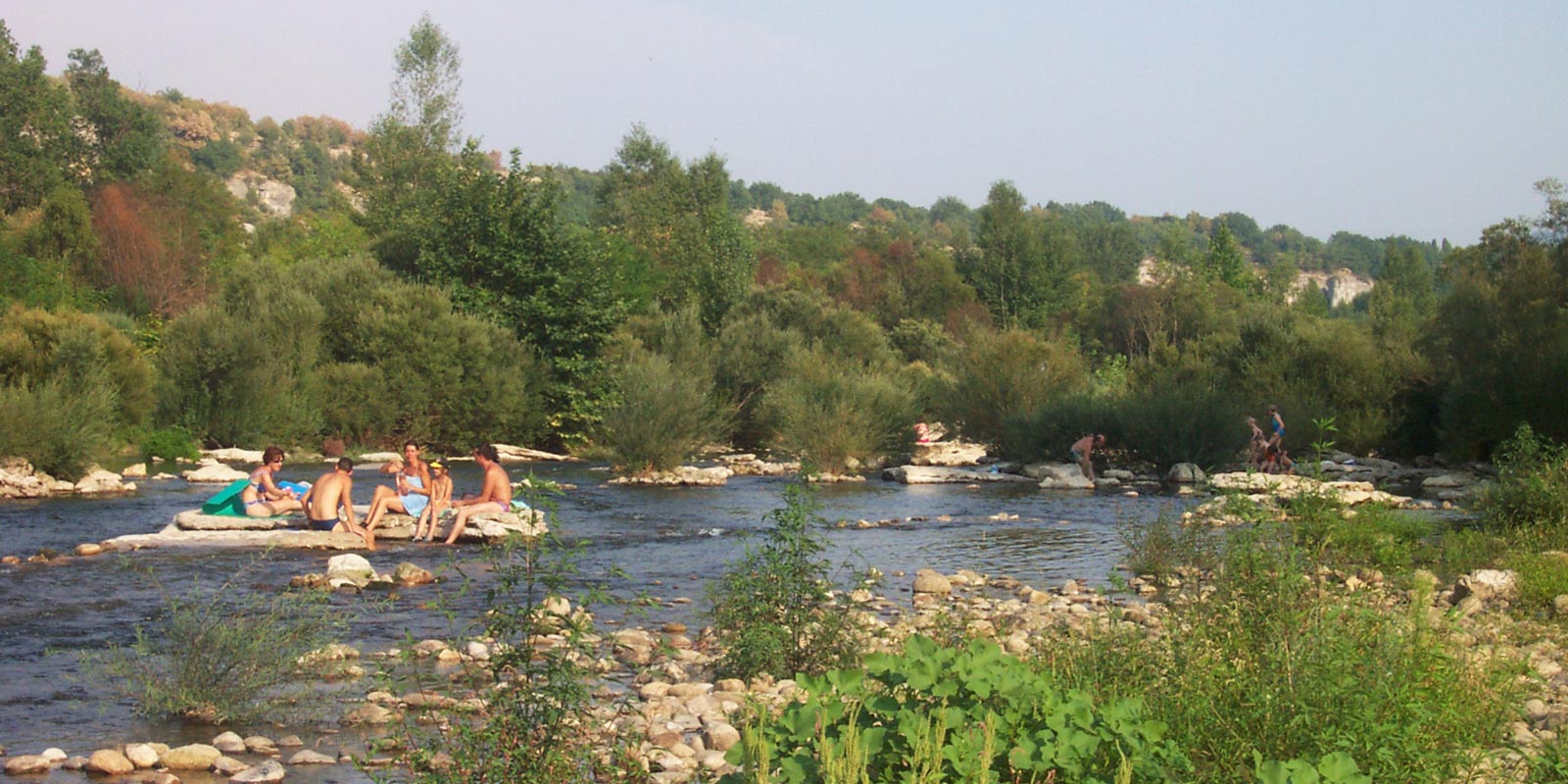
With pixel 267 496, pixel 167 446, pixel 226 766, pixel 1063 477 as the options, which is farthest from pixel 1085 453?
pixel 226 766

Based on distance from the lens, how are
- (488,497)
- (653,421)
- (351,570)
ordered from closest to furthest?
(351,570)
(488,497)
(653,421)

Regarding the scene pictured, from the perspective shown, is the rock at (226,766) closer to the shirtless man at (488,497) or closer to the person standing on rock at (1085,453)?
the shirtless man at (488,497)

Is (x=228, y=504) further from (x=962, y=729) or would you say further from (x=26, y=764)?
(x=962, y=729)

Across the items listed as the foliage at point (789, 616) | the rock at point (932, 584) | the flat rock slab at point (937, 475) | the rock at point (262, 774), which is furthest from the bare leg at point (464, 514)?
the flat rock slab at point (937, 475)

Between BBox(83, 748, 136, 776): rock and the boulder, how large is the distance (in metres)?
16.9

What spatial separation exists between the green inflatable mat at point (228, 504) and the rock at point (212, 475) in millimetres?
7091

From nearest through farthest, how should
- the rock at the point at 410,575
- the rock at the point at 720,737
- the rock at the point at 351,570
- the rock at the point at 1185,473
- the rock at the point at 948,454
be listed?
the rock at the point at 720,737
the rock at the point at 351,570
the rock at the point at 410,575
the rock at the point at 1185,473
the rock at the point at 948,454

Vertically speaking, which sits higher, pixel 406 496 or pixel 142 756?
pixel 406 496

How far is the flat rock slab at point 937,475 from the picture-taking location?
27000 mm

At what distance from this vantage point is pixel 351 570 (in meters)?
12.7

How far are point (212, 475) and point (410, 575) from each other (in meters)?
12.0

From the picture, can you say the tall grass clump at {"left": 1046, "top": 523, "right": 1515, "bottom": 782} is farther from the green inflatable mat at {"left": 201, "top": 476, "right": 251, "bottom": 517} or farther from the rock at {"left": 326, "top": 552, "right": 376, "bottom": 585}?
the green inflatable mat at {"left": 201, "top": 476, "right": 251, "bottom": 517}

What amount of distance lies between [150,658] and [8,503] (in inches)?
500

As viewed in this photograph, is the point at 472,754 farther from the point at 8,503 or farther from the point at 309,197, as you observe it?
the point at 309,197
